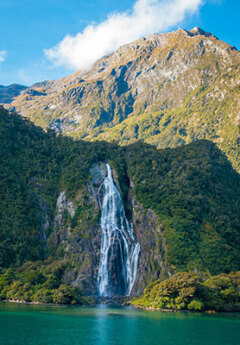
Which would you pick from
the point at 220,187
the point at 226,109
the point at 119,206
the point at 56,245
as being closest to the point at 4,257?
the point at 56,245

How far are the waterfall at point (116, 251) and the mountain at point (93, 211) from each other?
60cm

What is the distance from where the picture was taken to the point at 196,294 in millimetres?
49938

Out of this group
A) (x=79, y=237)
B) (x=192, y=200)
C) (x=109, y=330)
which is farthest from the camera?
(x=192, y=200)

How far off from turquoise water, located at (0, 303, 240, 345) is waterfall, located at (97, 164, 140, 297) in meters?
28.8

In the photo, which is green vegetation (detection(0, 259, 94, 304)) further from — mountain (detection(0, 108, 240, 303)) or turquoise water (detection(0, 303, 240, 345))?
turquoise water (detection(0, 303, 240, 345))

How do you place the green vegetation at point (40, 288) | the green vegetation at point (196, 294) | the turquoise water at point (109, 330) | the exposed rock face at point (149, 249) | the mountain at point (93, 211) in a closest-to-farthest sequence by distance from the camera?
the turquoise water at point (109, 330), the green vegetation at point (196, 294), the green vegetation at point (40, 288), the mountain at point (93, 211), the exposed rock face at point (149, 249)

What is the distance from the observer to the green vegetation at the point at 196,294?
49.1 m

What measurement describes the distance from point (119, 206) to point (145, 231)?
10.4 metres

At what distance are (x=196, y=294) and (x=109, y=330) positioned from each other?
66.5ft

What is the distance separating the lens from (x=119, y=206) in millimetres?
83875

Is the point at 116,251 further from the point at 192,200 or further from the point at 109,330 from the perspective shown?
the point at 109,330

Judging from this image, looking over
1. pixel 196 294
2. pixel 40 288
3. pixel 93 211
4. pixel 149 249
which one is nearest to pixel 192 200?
pixel 149 249

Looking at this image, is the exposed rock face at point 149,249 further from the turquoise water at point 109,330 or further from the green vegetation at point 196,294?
the turquoise water at point 109,330

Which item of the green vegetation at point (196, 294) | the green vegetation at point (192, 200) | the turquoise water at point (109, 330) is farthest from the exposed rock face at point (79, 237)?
the turquoise water at point (109, 330)
